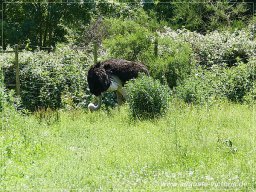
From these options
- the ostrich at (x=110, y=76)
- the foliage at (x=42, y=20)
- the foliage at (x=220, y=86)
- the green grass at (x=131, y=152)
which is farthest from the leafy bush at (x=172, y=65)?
the foliage at (x=42, y=20)

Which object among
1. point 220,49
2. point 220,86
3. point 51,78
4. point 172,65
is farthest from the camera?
point 220,49

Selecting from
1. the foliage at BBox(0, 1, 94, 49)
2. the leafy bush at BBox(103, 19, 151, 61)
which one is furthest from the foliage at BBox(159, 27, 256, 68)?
the foliage at BBox(0, 1, 94, 49)

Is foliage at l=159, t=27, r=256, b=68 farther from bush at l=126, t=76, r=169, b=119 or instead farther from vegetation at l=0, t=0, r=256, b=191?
bush at l=126, t=76, r=169, b=119

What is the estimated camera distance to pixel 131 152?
25.5 feet

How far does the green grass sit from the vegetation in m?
0.02

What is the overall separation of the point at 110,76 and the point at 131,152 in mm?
4146

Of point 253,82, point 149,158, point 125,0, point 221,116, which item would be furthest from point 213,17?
point 149,158

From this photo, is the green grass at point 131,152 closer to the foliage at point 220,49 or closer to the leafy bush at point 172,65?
the leafy bush at point 172,65

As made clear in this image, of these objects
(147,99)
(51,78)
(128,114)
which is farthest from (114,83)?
(51,78)

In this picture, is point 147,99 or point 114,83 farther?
point 114,83

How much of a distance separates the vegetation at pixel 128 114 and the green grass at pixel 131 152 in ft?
0.06

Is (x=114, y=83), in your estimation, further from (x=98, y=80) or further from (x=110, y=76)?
(x=98, y=80)

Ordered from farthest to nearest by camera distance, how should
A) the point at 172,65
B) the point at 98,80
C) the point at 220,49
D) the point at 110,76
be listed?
1. the point at 220,49
2. the point at 172,65
3. the point at 110,76
4. the point at 98,80

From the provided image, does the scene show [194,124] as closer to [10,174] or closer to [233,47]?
[10,174]
